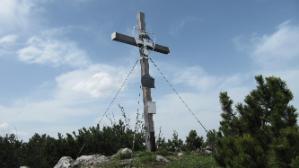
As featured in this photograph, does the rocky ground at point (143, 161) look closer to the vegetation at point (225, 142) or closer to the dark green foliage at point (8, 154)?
the vegetation at point (225, 142)

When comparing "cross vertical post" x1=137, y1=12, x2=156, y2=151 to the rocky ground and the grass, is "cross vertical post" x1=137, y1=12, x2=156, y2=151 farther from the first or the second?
the grass

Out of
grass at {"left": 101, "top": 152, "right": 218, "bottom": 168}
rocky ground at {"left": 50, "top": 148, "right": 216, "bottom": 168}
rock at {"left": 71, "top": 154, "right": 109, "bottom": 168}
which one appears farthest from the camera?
rock at {"left": 71, "top": 154, "right": 109, "bottom": 168}

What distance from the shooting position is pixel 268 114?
1138 centimetres

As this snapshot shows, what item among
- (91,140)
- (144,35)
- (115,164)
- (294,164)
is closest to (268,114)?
(294,164)

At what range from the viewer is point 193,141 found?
2059 centimetres

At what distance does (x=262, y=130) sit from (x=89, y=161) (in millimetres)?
7953

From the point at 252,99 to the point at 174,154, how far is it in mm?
6958

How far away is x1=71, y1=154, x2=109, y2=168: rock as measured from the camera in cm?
1693

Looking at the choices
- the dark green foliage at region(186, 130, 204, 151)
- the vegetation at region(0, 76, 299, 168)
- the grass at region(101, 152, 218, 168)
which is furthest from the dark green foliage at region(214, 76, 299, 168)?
the dark green foliage at region(186, 130, 204, 151)

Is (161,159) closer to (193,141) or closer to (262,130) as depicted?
(193,141)

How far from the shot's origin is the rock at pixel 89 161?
16934mm

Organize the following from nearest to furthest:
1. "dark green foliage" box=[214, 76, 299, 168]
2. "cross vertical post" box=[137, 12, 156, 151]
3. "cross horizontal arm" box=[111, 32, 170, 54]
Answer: "dark green foliage" box=[214, 76, 299, 168], "cross horizontal arm" box=[111, 32, 170, 54], "cross vertical post" box=[137, 12, 156, 151]

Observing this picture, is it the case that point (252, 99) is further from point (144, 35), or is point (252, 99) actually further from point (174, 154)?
point (144, 35)

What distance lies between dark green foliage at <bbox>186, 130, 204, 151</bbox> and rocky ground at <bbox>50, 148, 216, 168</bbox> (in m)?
2.35
